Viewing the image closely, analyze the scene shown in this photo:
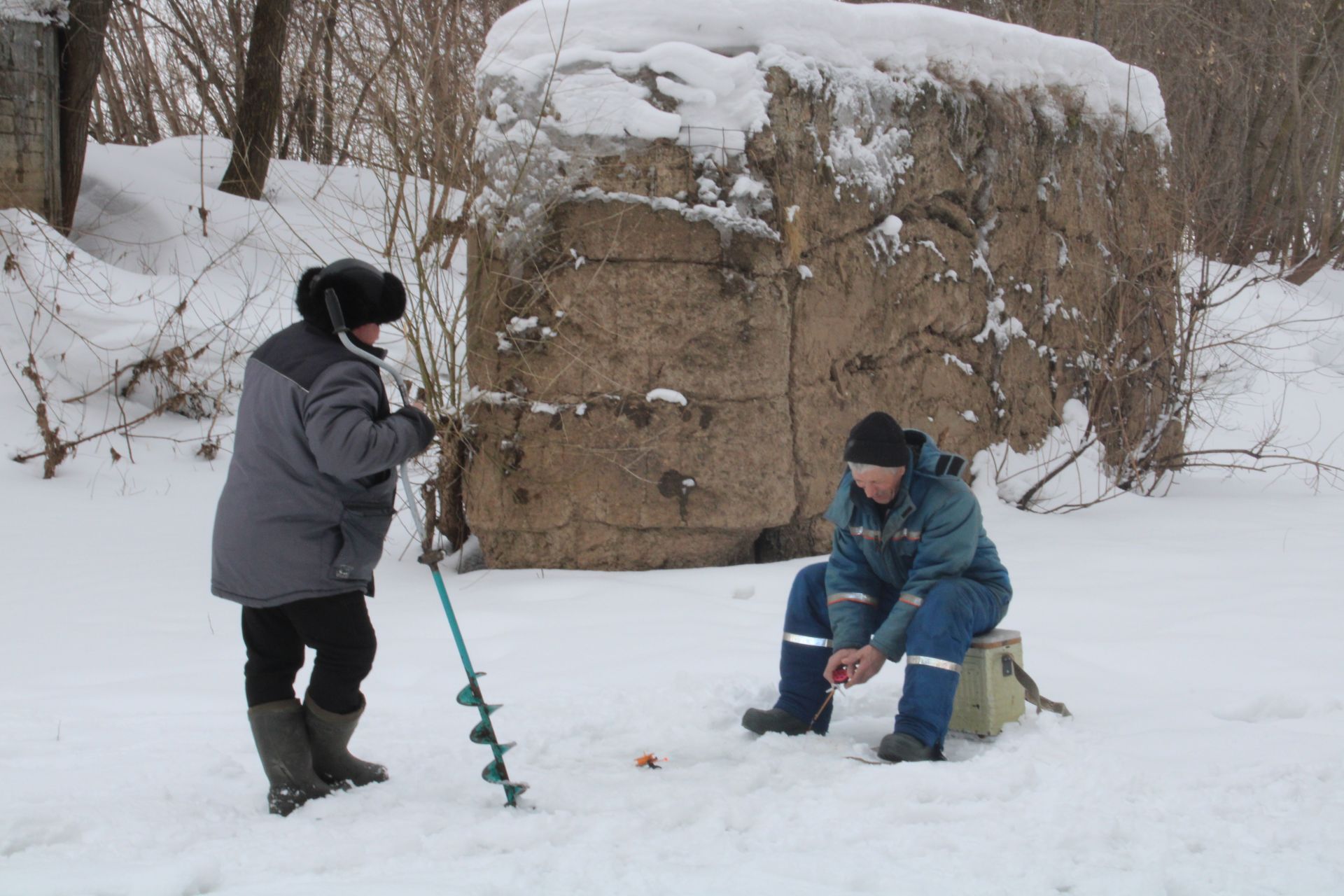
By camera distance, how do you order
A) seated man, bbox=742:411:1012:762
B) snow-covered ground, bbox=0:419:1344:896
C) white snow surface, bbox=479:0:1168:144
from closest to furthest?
snow-covered ground, bbox=0:419:1344:896 < seated man, bbox=742:411:1012:762 < white snow surface, bbox=479:0:1168:144

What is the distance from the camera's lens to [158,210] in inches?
401

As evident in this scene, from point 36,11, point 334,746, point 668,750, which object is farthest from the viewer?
point 36,11

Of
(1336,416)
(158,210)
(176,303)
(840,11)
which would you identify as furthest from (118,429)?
(1336,416)

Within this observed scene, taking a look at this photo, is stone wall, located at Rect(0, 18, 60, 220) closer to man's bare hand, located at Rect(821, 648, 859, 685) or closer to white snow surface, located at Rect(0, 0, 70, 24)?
white snow surface, located at Rect(0, 0, 70, 24)

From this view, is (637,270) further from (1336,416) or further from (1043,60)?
(1336,416)

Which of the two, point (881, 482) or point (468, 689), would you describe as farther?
point (881, 482)

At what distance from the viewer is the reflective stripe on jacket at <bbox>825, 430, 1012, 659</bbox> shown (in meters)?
3.54

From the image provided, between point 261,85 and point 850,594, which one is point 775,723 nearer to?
point 850,594

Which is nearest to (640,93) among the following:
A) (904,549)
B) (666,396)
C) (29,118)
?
(666,396)

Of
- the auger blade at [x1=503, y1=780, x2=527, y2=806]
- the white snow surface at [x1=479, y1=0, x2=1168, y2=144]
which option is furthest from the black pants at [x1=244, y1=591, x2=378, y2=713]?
the white snow surface at [x1=479, y1=0, x2=1168, y2=144]

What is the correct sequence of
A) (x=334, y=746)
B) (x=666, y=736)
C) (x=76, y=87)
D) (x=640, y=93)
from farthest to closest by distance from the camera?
1. (x=76, y=87)
2. (x=640, y=93)
3. (x=666, y=736)
4. (x=334, y=746)

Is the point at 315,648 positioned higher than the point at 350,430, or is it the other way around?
the point at 350,430

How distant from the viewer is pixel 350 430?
293 cm

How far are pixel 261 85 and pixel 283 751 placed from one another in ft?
30.2
